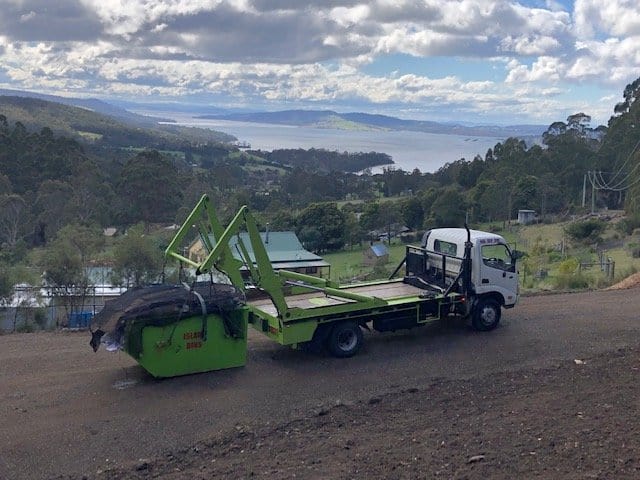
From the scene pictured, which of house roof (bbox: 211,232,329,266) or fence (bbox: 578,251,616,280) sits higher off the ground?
fence (bbox: 578,251,616,280)

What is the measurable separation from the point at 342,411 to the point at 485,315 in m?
4.99

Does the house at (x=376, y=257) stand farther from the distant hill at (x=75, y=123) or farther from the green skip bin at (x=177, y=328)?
the distant hill at (x=75, y=123)

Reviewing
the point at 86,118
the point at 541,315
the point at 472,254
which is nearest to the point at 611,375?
the point at 472,254

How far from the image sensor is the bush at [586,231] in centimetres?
4172

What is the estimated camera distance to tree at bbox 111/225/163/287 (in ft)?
85.3

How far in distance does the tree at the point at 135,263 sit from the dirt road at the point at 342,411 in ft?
40.7

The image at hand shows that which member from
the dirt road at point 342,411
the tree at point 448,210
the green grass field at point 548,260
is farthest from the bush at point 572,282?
the tree at point 448,210

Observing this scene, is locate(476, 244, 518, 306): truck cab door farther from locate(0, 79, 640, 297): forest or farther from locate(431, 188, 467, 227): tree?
locate(431, 188, 467, 227): tree

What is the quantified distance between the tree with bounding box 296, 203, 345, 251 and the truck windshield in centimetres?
3593

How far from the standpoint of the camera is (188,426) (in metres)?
9.17

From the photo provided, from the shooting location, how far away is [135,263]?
26.1 m

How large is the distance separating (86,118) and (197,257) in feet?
416

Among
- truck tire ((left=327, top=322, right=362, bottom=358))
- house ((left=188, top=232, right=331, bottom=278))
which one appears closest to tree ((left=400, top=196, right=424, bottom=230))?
house ((left=188, top=232, right=331, bottom=278))

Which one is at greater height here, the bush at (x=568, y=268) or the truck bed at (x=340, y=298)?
the truck bed at (x=340, y=298)
